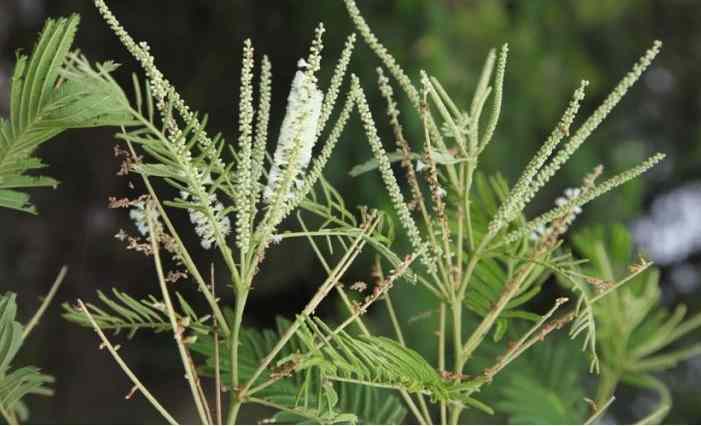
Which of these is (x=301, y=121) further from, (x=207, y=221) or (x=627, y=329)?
(x=627, y=329)

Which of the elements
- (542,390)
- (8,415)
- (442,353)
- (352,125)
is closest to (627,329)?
(542,390)

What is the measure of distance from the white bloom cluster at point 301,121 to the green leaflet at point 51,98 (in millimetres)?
43

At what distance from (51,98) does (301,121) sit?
0.22ft

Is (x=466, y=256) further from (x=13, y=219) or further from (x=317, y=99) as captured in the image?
(x=13, y=219)

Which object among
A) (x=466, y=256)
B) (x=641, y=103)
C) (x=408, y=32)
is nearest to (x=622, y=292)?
(x=466, y=256)

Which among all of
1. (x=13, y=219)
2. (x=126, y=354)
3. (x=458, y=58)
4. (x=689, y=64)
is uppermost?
(x=689, y=64)

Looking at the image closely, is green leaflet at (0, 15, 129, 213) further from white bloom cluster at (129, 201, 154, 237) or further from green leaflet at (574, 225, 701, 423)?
green leaflet at (574, 225, 701, 423)

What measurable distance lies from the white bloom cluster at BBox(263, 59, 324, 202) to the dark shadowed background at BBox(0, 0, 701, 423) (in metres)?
0.99

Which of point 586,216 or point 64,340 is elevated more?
point 586,216

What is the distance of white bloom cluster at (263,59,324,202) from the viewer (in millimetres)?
231

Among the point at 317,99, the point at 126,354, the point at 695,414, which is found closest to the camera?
the point at 317,99

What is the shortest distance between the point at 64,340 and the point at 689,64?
142cm

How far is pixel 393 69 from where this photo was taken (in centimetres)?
26

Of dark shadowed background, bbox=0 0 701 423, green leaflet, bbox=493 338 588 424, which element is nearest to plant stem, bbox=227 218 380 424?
green leaflet, bbox=493 338 588 424
